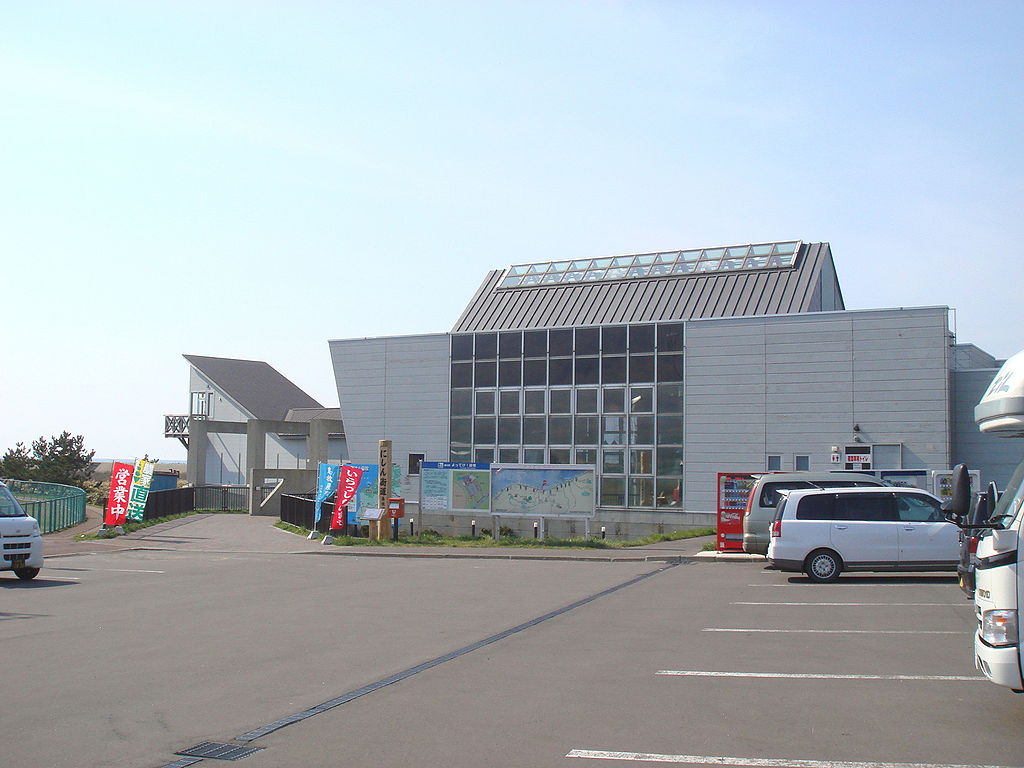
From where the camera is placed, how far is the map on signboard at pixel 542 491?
26656 millimetres

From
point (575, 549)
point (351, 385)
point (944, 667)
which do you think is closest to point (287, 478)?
point (351, 385)

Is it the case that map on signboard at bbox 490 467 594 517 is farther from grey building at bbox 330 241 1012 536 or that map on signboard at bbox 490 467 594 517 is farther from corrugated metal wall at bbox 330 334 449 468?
corrugated metal wall at bbox 330 334 449 468

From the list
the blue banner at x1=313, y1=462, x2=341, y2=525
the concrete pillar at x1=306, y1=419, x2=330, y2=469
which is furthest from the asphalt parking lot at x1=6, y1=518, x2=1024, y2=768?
the concrete pillar at x1=306, y1=419, x2=330, y2=469

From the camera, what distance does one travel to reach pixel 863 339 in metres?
32.0

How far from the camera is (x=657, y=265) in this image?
138ft

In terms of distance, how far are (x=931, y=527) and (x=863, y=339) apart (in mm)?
15740

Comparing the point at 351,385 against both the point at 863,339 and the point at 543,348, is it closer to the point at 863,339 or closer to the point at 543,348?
the point at 543,348

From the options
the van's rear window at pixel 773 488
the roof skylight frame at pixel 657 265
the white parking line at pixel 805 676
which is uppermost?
the roof skylight frame at pixel 657 265

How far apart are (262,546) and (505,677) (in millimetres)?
20121

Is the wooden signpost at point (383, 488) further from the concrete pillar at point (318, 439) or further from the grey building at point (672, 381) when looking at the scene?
the concrete pillar at point (318, 439)

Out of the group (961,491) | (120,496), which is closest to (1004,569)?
(961,491)

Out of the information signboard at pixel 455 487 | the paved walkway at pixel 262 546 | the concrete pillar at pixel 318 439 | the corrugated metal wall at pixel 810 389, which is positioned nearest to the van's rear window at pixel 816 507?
the paved walkway at pixel 262 546

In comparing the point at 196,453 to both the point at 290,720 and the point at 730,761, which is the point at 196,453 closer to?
the point at 290,720

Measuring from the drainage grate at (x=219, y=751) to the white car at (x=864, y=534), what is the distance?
12.6 metres
